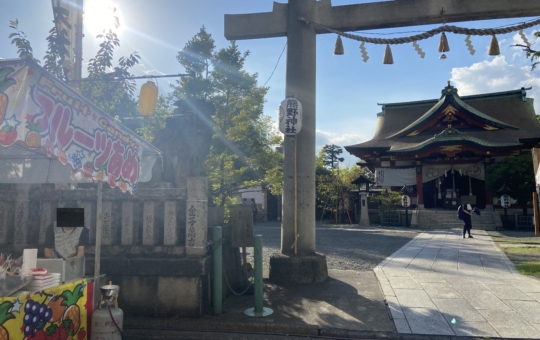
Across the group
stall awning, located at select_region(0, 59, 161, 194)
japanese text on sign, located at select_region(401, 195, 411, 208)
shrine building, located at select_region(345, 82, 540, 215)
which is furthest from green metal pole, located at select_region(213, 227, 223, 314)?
japanese text on sign, located at select_region(401, 195, 411, 208)

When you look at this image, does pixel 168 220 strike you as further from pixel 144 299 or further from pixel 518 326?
pixel 518 326

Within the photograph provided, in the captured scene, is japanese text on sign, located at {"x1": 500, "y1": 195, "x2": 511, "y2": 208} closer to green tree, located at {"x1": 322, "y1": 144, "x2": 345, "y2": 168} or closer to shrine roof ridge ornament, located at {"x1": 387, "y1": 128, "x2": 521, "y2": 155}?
shrine roof ridge ornament, located at {"x1": 387, "y1": 128, "x2": 521, "y2": 155}

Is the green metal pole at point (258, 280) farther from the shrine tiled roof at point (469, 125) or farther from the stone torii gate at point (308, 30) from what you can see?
the shrine tiled roof at point (469, 125)

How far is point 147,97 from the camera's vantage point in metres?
6.50

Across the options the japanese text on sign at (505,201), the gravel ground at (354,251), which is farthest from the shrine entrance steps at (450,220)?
the gravel ground at (354,251)

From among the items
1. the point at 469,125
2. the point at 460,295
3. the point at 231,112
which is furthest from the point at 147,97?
the point at 469,125

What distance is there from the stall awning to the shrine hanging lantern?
6.54ft

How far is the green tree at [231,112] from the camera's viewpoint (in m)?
15.5

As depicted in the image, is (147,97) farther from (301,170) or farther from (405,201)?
(405,201)

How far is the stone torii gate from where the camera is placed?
276 inches

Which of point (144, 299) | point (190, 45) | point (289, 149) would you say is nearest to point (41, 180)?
point (144, 299)

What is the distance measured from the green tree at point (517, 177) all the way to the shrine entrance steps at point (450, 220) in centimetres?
156

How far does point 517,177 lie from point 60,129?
2055 cm

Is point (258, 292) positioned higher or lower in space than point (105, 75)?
lower
